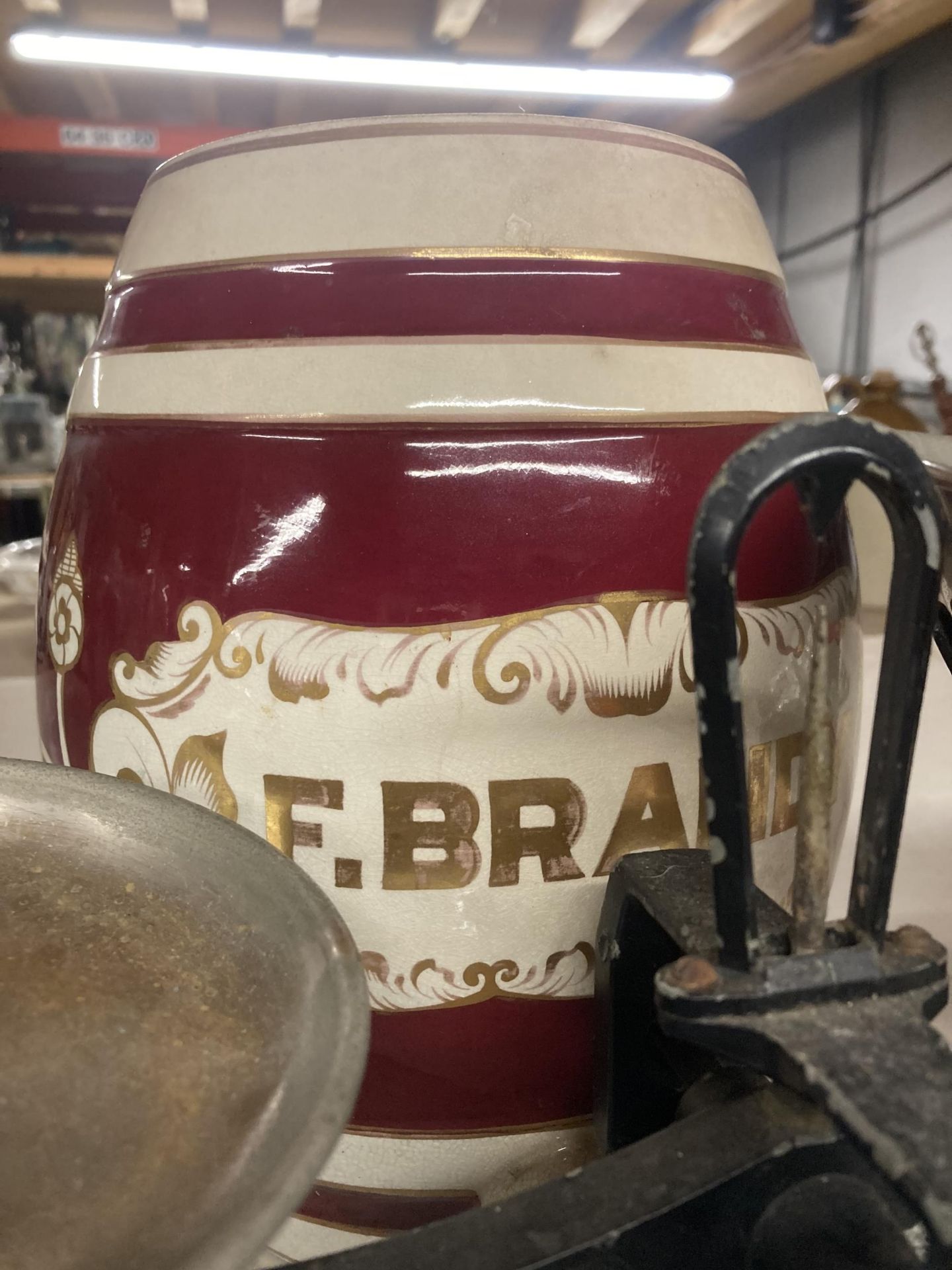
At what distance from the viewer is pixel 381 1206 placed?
1.15 feet

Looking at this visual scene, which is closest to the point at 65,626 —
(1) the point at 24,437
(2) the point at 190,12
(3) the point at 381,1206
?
(3) the point at 381,1206

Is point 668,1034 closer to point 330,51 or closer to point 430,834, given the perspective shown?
point 430,834

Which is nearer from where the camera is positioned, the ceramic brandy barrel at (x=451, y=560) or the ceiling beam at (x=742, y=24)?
the ceramic brandy barrel at (x=451, y=560)

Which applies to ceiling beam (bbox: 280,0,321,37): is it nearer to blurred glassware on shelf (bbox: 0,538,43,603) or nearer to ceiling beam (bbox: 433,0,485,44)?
ceiling beam (bbox: 433,0,485,44)

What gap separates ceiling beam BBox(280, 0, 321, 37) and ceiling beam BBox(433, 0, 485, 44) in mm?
257

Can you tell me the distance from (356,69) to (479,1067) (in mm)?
2364

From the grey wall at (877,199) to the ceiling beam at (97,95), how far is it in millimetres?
1656

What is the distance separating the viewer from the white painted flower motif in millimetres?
354

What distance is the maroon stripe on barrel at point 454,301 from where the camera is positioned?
12.1 inches

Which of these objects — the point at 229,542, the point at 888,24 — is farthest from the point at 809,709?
the point at 888,24

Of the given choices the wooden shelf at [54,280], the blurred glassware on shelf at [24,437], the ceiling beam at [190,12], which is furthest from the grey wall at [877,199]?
the blurred glassware on shelf at [24,437]

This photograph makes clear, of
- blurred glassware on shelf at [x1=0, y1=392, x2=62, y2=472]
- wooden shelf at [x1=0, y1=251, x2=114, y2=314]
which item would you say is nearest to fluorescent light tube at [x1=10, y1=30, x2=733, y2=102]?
wooden shelf at [x1=0, y1=251, x2=114, y2=314]

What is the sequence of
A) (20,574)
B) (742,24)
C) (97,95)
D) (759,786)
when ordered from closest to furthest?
(759,786)
(20,574)
(742,24)
(97,95)

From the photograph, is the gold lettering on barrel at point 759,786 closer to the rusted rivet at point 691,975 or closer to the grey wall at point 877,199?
the rusted rivet at point 691,975
